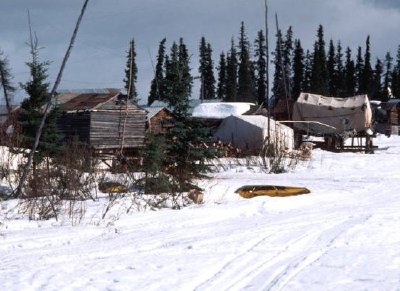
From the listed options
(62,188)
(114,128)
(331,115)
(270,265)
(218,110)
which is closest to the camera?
(270,265)

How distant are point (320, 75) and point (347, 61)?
1705 centimetres

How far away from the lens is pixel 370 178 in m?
20.3

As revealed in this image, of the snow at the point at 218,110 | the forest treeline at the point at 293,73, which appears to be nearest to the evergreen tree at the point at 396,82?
the forest treeline at the point at 293,73

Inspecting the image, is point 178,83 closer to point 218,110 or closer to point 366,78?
point 218,110

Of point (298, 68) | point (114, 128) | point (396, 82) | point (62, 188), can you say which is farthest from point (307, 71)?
point (62, 188)

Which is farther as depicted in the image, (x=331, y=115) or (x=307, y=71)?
(x=307, y=71)

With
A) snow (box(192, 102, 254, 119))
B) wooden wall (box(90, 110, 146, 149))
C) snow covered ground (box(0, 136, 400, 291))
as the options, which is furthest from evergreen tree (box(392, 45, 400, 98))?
snow covered ground (box(0, 136, 400, 291))

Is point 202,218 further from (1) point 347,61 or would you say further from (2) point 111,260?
(1) point 347,61

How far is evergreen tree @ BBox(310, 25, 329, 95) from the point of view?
3137 inches

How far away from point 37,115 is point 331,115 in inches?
1124

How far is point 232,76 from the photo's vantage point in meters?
89.2

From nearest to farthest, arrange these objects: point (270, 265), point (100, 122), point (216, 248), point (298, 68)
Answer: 1. point (270, 265)
2. point (216, 248)
3. point (100, 122)
4. point (298, 68)

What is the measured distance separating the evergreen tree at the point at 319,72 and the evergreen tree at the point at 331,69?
190 inches

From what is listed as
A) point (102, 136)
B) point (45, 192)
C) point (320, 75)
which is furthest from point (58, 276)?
point (320, 75)
